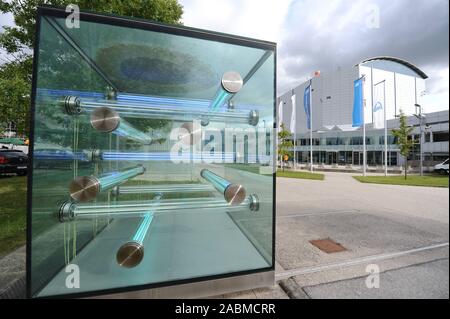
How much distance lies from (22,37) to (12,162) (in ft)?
31.9

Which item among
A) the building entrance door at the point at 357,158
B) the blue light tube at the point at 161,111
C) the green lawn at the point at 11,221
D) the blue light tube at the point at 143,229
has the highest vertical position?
the building entrance door at the point at 357,158

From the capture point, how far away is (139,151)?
298 centimetres

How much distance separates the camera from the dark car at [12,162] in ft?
39.0

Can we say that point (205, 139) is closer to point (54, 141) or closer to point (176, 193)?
point (176, 193)

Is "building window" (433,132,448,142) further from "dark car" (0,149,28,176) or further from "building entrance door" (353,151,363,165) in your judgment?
"dark car" (0,149,28,176)

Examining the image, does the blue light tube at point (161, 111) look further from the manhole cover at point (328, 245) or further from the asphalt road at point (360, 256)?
the manhole cover at point (328, 245)

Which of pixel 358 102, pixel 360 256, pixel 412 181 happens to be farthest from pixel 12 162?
pixel 358 102

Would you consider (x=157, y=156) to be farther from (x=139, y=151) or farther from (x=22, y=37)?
(x=22, y=37)

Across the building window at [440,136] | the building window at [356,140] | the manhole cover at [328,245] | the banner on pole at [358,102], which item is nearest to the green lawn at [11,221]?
the manhole cover at [328,245]

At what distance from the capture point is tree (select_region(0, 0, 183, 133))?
4.77 m

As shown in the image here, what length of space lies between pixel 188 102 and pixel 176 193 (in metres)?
1.74

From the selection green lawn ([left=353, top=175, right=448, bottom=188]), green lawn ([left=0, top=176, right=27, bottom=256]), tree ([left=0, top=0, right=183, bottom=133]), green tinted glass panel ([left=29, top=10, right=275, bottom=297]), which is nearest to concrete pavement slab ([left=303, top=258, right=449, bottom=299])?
green tinted glass panel ([left=29, top=10, right=275, bottom=297])

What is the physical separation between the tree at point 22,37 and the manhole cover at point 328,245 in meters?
7.13

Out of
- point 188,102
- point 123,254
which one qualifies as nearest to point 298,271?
point 123,254
